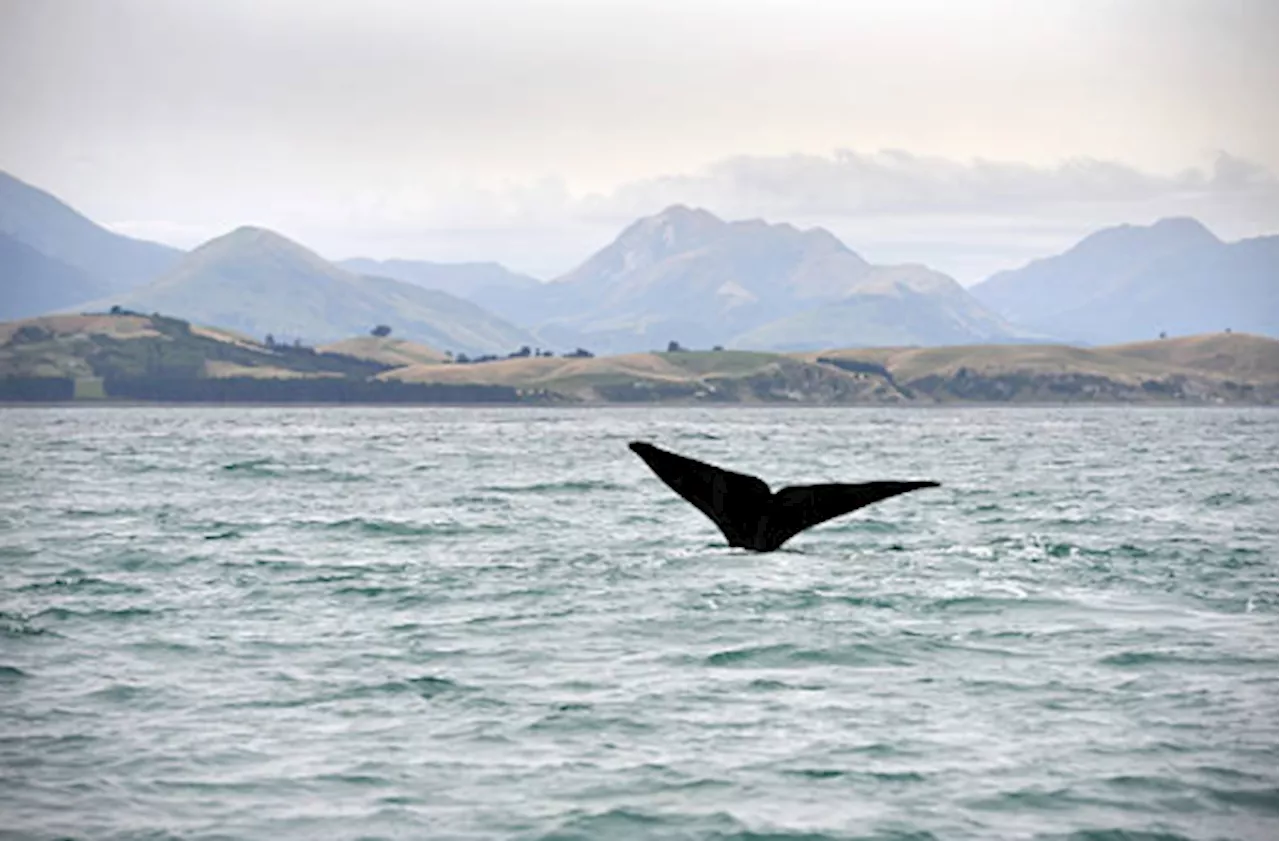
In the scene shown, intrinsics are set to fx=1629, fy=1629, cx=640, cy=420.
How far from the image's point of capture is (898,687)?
17.0 meters

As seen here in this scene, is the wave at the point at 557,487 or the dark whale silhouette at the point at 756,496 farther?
the wave at the point at 557,487

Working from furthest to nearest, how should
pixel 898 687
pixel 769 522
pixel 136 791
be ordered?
1. pixel 769 522
2. pixel 898 687
3. pixel 136 791

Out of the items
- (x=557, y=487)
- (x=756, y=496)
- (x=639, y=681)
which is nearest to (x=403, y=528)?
(x=756, y=496)

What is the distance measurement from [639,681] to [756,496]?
6326mm

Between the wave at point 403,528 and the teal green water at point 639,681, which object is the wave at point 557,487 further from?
the teal green water at point 639,681

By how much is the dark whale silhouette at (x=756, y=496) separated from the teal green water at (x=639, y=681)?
3.48ft

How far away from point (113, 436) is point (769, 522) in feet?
398

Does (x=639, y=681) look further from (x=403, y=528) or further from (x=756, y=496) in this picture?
(x=403, y=528)

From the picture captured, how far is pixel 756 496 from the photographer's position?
23250 mm

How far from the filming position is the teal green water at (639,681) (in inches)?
500

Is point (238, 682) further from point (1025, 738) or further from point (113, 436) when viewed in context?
point (113, 436)

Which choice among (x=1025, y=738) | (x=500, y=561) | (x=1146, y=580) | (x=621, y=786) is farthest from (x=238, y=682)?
(x=1146, y=580)

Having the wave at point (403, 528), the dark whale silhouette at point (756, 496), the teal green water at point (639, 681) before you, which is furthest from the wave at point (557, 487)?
the dark whale silhouette at point (756, 496)

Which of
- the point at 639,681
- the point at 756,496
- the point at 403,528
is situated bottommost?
the point at 403,528
